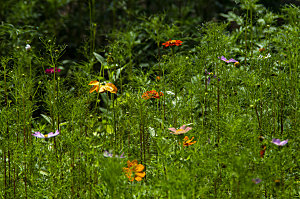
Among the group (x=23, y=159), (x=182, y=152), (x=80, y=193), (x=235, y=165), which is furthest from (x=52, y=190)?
(x=235, y=165)

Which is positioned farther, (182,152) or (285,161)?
(182,152)

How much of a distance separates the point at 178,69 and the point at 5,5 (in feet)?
9.04

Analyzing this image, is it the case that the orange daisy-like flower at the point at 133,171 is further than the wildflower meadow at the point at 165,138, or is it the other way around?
the orange daisy-like flower at the point at 133,171

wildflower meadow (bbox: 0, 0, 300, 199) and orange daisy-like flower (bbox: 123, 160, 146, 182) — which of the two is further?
orange daisy-like flower (bbox: 123, 160, 146, 182)

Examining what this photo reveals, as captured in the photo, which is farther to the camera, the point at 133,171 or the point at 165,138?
the point at 165,138

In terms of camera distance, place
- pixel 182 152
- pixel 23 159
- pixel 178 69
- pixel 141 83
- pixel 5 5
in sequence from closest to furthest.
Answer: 1. pixel 182 152
2. pixel 23 159
3. pixel 178 69
4. pixel 141 83
5. pixel 5 5

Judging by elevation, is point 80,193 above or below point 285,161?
below

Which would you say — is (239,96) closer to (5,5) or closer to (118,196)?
(118,196)

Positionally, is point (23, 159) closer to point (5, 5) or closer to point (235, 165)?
point (235, 165)

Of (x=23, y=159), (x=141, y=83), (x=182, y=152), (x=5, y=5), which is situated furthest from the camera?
(x=5, y=5)

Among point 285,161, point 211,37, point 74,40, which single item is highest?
point 211,37

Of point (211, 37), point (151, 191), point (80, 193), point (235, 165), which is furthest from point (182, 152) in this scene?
point (211, 37)

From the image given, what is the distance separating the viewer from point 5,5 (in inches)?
151

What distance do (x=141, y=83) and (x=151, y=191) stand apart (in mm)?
932
